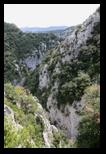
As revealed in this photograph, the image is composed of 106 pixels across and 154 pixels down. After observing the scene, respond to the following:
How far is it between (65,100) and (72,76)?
4.93 m

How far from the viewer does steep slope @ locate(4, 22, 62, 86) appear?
87.2m

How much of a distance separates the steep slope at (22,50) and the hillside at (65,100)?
26657mm

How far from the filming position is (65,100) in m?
40.9

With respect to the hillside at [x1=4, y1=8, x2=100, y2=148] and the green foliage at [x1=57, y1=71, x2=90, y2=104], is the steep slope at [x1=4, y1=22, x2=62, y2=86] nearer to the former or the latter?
the hillside at [x1=4, y1=8, x2=100, y2=148]

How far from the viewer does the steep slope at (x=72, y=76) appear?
38.6m

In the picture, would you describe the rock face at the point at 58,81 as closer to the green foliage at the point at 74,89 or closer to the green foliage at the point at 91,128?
the green foliage at the point at 74,89

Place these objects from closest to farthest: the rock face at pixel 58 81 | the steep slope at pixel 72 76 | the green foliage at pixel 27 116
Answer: the green foliage at pixel 27 116 < the rock face at pixel 58 81 < the steep slope at pixel 72 76

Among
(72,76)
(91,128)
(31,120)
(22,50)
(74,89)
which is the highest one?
(22,50)

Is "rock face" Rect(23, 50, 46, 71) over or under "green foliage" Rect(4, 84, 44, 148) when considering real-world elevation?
over

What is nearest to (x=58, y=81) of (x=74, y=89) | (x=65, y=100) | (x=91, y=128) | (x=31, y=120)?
(x=65, y=100)

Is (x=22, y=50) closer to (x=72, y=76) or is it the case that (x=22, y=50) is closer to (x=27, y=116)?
Result: (x=72, y=76)

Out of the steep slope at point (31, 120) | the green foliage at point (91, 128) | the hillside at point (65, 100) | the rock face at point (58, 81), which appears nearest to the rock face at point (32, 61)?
the hillside at point (65, 100)

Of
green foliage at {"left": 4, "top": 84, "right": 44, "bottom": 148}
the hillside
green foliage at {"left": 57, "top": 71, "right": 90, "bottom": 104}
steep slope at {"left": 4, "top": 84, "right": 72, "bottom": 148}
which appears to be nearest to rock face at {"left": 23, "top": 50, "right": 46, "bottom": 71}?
the hillside
